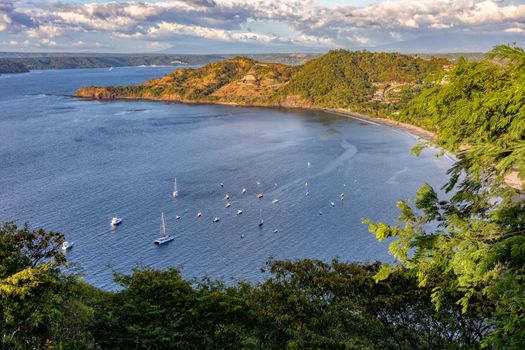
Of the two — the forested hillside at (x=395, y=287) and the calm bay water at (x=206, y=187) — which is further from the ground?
the forested hillside at (x=395, y=287)

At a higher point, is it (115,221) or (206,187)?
(115,221)

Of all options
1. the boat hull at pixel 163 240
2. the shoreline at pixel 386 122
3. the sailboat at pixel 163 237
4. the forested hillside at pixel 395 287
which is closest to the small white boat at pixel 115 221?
the sailboat at pixel 163 237

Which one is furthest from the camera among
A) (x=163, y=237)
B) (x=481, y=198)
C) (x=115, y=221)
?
(x=115, y=221)

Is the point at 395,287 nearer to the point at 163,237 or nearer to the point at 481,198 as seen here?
the point at 481,198

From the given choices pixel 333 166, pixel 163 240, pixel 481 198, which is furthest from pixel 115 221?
pixel 481 198

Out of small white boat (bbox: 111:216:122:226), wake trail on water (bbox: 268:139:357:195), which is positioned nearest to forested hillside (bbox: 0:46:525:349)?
small white boat (bbox: 111:216:122:226)

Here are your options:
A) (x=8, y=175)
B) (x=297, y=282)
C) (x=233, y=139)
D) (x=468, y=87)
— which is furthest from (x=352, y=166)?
(x=468, y=87)

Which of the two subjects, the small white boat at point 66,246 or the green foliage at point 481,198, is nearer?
the green foliage at point 481,198

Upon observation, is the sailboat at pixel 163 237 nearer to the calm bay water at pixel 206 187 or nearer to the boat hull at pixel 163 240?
the boat hull at pixel 163 240
